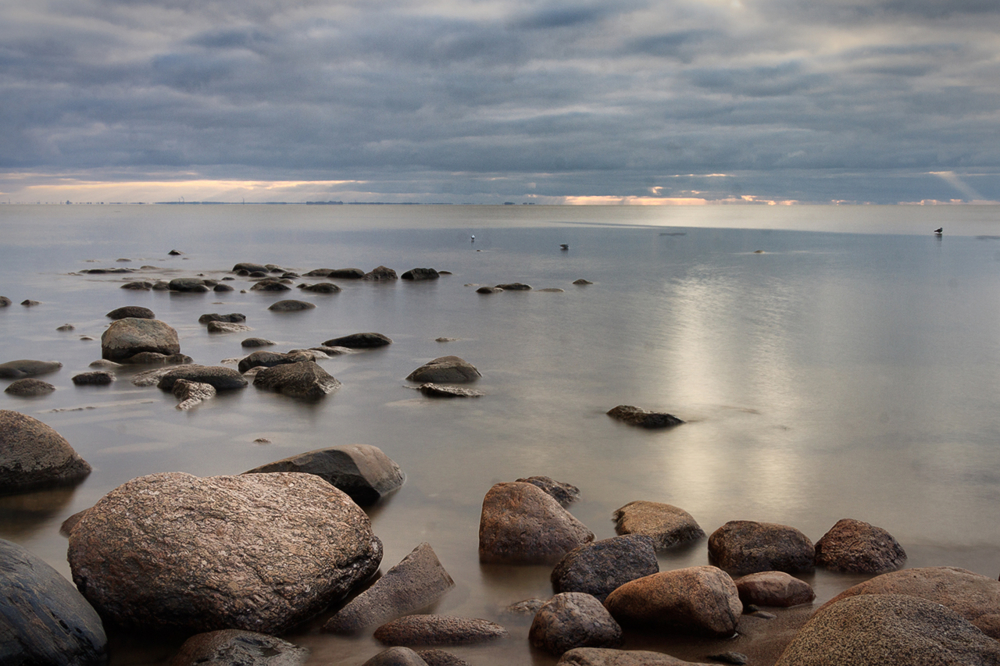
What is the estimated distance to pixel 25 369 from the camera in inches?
528

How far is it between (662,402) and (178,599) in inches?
345

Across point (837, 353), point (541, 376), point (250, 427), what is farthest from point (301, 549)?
point (837, 353)

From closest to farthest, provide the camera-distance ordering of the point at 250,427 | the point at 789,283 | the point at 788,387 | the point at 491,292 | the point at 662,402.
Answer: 1. the point at 250,427
2. the point at 662,402
3. the point at 788,387
4. the point at 491,292
5. the point at 789,283

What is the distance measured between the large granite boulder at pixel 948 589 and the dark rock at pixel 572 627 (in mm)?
1459

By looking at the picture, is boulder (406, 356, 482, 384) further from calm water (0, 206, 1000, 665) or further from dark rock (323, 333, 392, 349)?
dark rock (323, 333, 392, 349)

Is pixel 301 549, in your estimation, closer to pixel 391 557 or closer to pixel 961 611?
pixel 391 557

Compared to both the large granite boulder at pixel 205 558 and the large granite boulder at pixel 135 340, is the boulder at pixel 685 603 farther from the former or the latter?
the large granite boulder at pixel 135 340

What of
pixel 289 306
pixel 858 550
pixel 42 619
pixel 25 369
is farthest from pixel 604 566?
pixel 289 306

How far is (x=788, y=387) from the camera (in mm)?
13648

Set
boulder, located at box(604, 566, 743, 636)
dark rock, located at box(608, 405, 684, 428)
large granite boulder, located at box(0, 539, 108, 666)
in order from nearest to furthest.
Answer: large granite boulder, located at box(0, 539, 108, 666) → boulder, located at box(604, 566, 743, 636) → dark rock, located at box(608, 405, 684, 428)

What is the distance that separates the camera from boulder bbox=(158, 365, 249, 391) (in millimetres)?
12117

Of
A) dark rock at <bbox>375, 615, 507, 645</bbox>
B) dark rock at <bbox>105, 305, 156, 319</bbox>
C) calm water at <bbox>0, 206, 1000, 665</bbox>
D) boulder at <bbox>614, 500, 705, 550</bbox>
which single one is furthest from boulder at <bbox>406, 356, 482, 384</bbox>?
dark rock at <bbox>105, 305, 156, 319</bbox>

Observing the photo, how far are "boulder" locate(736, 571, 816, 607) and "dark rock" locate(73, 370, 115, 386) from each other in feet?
35.8

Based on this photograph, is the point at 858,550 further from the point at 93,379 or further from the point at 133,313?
the point at 133,313
